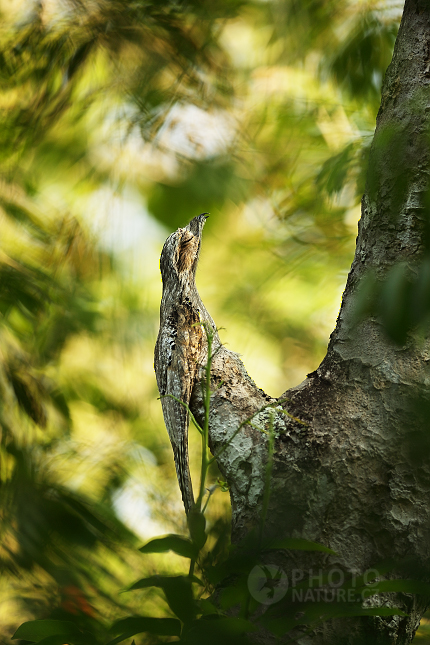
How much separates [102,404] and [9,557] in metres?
1.41

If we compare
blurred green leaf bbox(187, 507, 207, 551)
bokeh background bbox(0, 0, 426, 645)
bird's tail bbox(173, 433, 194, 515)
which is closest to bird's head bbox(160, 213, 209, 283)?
bokeh background bbox(0, 0, 426, 645)

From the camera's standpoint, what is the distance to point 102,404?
186 cm

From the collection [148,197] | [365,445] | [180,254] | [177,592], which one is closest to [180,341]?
[180,254]

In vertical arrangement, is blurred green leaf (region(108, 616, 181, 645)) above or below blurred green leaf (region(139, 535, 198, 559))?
below

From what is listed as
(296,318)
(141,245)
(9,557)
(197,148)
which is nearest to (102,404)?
(141,245)

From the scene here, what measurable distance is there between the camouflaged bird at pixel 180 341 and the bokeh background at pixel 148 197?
3.2 inches

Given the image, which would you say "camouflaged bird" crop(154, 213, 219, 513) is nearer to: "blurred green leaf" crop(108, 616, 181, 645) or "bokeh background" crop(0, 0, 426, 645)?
"bokeh background" crop(0, 0, 426, 645)

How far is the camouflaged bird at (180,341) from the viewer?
0.87 metres

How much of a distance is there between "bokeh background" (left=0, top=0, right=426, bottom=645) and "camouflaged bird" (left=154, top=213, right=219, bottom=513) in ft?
0.26

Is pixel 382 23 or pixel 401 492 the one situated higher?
pixel 382 23

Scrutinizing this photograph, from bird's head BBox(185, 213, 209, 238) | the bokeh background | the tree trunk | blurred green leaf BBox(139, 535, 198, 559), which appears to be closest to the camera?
blurred green leaf BBox(139, 535, 198, 559)

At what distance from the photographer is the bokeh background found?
89 centimetres

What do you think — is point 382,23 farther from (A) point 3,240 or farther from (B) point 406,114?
(A) point 3,240

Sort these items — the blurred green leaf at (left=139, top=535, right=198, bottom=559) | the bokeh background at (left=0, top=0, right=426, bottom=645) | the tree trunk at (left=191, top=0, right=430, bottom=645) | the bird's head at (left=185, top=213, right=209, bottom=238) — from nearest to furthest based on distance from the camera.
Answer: the blurred green leaf at (left=139, top=535, right=198, bottom=559)
the tree trunk at (left=191, top=0, right=430, bottom=645)
the bokeh background at (left=0, top=0, right=426, bottom=645)
the bird's head at (left=185, top=213, right=209, bottom=238)
